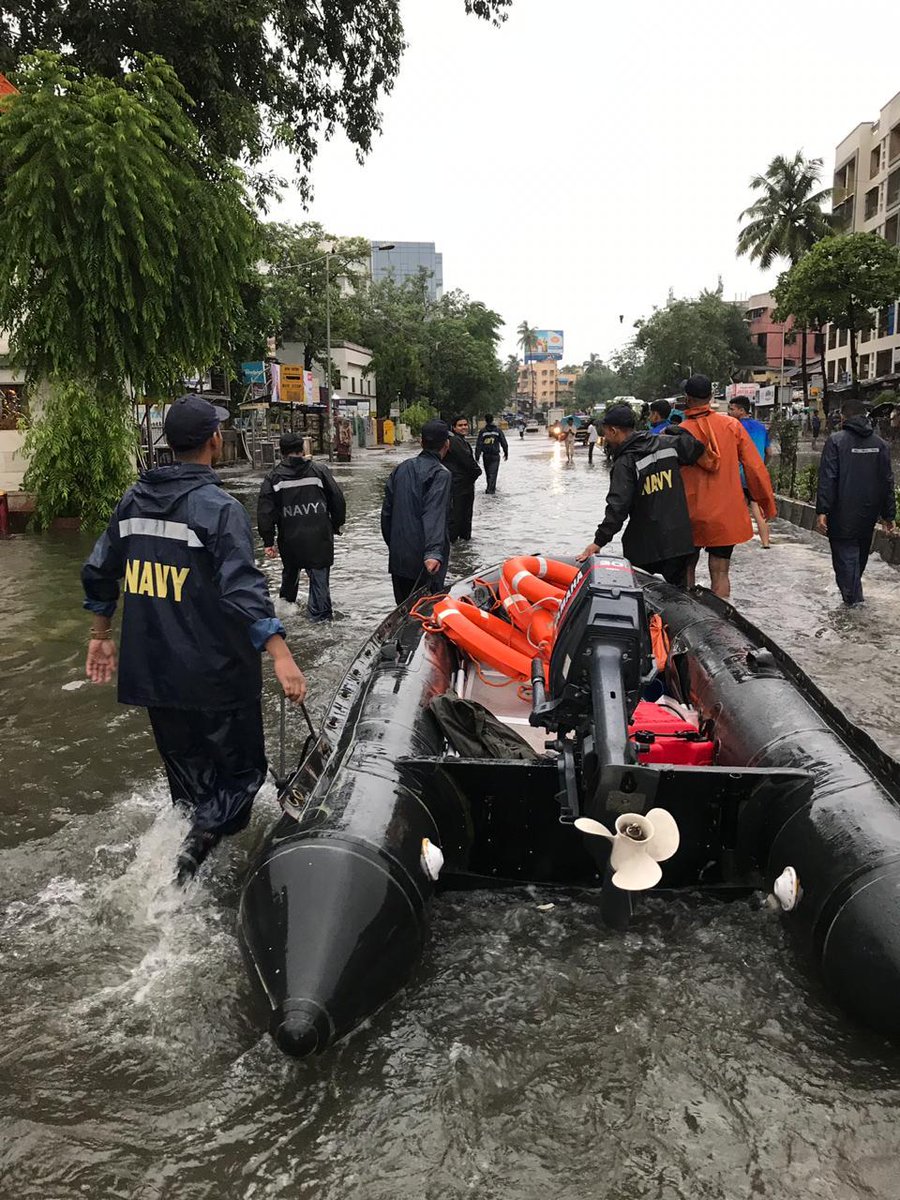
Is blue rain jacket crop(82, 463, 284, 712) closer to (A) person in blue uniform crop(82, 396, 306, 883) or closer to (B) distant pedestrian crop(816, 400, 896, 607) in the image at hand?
(A) person in blue uniform crop(82, 396, 306, 883)

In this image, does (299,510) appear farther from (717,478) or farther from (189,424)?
(189,424)

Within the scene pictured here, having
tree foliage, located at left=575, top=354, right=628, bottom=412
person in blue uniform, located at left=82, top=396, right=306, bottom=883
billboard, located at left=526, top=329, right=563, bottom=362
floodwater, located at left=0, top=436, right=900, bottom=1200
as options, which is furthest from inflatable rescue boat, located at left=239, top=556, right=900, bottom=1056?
billboard, located at left=526, top=329, right=563, bottom=362

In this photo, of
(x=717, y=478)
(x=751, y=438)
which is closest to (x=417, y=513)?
(x=717, y=478)

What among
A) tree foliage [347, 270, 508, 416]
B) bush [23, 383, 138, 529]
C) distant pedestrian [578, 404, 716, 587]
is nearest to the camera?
distant pedestrian [578, 404, 716, 587]

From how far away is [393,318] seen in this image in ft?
187

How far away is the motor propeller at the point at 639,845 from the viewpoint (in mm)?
2639

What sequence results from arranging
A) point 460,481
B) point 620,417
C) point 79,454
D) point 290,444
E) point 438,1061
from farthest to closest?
point 79,454 < point 460,481 < point 290,444 < point 620,417 < point 438,1061

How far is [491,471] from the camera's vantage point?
20.1 meters

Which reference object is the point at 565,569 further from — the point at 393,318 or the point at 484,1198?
the point at 393,318

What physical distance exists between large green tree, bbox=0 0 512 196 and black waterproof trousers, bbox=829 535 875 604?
35.8 feet

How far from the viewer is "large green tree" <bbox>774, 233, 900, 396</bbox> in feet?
113

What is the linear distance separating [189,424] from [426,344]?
62850mm

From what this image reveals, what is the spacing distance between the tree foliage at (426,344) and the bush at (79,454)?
35.3 m

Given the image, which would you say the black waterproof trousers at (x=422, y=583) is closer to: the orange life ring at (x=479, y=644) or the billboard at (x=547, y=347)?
the orange life ring at (x=479, y=644)
